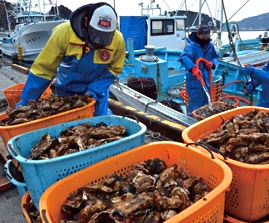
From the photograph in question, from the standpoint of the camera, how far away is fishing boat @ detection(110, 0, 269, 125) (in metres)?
5.20

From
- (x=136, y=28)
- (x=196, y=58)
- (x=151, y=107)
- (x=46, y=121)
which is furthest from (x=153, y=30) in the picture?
(x=46, y=121)

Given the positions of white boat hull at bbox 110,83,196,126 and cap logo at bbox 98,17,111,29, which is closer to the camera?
cap logo at bbox 98,17,111,29

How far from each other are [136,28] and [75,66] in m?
10.4

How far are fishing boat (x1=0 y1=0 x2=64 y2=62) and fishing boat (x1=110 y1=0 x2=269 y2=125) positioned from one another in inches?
428

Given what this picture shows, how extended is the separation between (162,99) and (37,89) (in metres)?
5.30

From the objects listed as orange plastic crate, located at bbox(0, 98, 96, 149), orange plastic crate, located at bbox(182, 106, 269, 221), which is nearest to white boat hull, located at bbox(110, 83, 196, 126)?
orange plastic crate, located at bbox(0, 98, 96, 149)

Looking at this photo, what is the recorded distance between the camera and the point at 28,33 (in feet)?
67.9

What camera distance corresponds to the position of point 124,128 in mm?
2215

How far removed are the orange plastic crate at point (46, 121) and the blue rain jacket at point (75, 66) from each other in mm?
330

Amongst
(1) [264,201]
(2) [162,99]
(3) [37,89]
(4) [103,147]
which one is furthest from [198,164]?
(2) [162,99]

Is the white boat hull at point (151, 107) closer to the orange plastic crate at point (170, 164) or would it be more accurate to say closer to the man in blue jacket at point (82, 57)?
the man in blue jacket at point (82, 57)

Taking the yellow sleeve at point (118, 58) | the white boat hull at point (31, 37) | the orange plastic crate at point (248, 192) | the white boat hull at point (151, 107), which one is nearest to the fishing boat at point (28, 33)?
the white boat hull at point (31, 37)

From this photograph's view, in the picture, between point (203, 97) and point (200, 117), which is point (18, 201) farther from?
point (203, 97)

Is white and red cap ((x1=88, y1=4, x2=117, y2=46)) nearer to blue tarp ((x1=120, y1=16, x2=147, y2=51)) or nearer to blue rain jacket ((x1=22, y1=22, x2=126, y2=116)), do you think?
blue rain jacket ((x1=22, y1=22, x2=126, y2=116))
